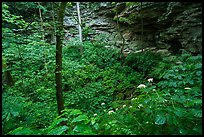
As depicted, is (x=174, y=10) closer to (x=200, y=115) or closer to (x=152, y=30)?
(x=152, y=30)

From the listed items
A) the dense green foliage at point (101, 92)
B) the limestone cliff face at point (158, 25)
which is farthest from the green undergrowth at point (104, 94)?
the limestone cliff face at point (158, 25)

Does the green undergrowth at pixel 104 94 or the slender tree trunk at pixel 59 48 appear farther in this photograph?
the slender tree trunk at pixel 59 48

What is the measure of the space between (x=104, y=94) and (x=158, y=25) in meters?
5.08

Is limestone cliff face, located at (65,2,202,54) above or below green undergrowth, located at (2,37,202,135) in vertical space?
above

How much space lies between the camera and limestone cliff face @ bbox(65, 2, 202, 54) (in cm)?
731

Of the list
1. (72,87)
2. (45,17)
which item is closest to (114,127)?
(72,87)

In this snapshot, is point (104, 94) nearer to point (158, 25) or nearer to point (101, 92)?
point (101, 92)

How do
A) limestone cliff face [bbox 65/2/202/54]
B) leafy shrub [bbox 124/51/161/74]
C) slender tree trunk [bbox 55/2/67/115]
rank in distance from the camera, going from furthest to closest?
limestone cliff face [bbox 65/2/202/54], leafy shrub [bbox 124/51/161/74], slender tree trunk [bbox 55/2/67/115]

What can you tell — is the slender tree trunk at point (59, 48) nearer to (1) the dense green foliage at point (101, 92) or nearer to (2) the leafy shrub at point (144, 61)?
(1) the dense green foliage at point (101, 92)

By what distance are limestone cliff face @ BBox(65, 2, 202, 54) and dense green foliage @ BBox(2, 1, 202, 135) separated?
4.24 ft

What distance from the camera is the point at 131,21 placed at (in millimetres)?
9562

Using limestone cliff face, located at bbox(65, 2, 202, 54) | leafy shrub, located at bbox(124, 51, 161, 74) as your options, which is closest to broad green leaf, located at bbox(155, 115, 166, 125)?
limestone cliff face, located at bbox(65, 2, 202, 54)

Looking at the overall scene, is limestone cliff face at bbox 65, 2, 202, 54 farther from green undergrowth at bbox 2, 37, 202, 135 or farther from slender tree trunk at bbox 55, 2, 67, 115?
green undergrowth at bbox 2, 37, 202, 135

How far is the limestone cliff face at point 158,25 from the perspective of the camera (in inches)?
288
